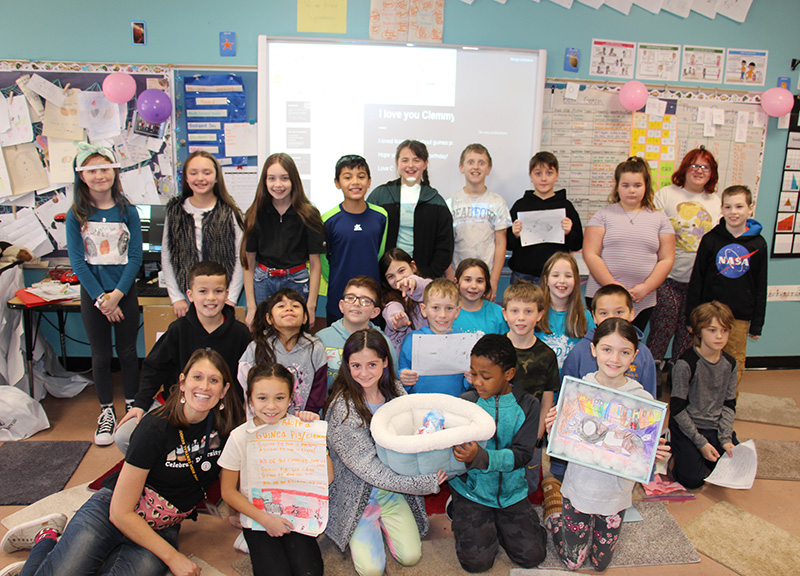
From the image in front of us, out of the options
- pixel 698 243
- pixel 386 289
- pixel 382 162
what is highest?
pixel 382 162

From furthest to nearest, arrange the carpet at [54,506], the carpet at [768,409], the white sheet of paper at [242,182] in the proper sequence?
the white sheet of paper at [242,182], the carpet at [768,409], the carpet at [54,506]

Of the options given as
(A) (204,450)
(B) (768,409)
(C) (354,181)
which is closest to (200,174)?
(C) (354,181)

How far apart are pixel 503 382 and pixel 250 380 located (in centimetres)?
96

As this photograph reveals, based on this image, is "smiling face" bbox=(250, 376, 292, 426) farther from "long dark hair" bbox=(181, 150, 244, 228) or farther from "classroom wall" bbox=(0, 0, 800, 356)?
"classroom wall" bbox=(0, 0, 800, 356)

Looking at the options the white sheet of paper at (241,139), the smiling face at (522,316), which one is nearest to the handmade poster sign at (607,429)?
the smiling face at (522,316)

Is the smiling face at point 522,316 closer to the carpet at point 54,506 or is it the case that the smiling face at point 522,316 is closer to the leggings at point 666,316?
the leggings at point 666,316

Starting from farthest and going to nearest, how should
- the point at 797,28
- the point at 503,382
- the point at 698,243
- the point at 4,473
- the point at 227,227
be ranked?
1. the point at 797,28
2. the point at 698,243
3. the point at 227,227
4. the point at 4,473
5. the point at 503,382

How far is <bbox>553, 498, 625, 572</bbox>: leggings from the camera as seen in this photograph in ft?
6.72

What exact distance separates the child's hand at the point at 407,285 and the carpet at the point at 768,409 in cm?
240

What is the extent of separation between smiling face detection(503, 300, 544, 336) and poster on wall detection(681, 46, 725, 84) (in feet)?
8.90

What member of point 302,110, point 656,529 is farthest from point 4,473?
point 656,529

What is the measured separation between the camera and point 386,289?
2912 millimetres

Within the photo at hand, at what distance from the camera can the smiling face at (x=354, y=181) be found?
9.34 ft

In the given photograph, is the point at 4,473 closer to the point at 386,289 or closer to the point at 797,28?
the point at 386,289
